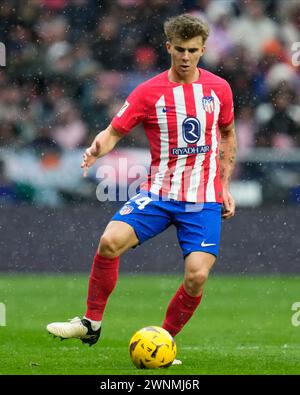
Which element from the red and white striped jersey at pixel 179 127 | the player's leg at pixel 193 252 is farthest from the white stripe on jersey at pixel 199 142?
the player's leg at pixel 193 252

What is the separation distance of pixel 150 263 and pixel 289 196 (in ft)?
5.69

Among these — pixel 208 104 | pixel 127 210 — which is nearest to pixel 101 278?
pixel 127 210

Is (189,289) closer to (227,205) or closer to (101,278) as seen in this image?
(101,278)

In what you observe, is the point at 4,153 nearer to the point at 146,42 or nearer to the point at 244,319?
the point at 146,42

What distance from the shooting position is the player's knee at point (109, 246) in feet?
21.9

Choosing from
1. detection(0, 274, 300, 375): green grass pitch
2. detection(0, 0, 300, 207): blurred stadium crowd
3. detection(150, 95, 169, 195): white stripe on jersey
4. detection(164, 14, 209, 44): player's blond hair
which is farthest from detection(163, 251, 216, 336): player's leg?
detection(0, 0, 300, 207): blurred stadium crowd

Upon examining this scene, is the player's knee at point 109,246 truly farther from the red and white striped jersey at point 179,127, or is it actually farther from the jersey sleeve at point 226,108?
the jersey sleeve at point 226,108

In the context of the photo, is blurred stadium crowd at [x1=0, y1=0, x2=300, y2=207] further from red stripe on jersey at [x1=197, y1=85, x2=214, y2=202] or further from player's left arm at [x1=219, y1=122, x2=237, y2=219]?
red stripe on jersey at [x1=197, y1=85, x2=214, y2=202]

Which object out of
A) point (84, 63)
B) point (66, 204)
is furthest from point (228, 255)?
point (84, 63)

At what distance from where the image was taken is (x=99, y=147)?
6656 mm

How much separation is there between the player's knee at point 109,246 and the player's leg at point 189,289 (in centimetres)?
45

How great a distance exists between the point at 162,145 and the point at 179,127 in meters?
0.15

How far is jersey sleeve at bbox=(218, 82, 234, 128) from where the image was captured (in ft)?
23.1

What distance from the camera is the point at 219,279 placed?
504 inches
